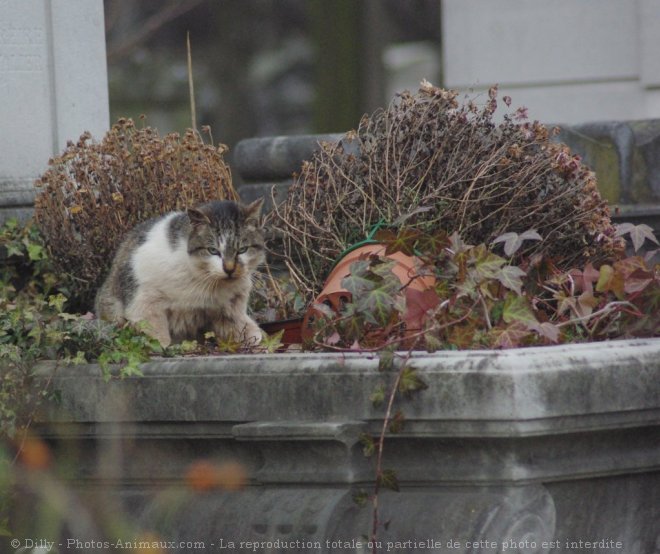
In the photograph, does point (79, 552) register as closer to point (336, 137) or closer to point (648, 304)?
point (648, 304)

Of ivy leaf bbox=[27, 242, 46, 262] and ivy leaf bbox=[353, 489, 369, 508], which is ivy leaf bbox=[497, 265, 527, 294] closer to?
ivy leaf bbox=[353, 489, 369, 508]

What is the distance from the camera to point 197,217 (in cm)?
417

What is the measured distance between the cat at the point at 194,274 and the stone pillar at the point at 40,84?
1180 mm

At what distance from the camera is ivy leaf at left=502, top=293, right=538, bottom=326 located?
11.7 feet

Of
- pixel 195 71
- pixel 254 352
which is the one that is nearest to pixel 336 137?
pixel 254 352

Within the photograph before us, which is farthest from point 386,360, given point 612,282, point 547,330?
point 612,282

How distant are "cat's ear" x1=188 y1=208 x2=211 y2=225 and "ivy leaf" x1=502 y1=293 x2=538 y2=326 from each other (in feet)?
3.55

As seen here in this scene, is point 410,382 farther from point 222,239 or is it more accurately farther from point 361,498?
point 222,239

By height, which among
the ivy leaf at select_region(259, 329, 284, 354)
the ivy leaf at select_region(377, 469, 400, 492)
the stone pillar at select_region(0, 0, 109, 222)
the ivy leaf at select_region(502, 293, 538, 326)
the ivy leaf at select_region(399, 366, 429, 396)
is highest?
the stone pillar at select_region(0, 0, 109, 222)

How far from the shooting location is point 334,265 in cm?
441

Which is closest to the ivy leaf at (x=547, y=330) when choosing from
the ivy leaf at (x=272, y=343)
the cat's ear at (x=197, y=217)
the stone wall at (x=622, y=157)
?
the ivy leaf at (x=272, y=343)

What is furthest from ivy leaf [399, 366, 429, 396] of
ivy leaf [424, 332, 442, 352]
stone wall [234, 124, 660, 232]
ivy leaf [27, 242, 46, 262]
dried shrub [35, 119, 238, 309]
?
stone wall [234, 124, 660, 232]

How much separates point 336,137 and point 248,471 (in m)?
2.42

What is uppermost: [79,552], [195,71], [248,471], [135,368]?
[195,71]
